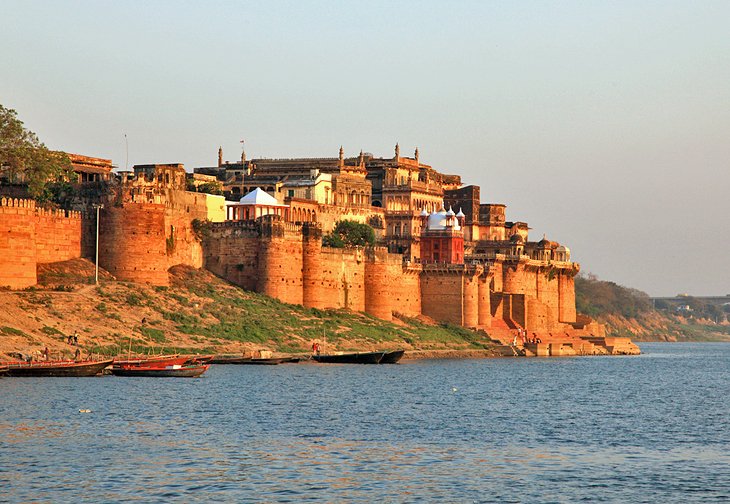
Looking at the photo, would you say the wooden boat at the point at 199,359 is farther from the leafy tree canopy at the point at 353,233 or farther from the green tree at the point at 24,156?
the leafy tree canopy at the point at 353,233

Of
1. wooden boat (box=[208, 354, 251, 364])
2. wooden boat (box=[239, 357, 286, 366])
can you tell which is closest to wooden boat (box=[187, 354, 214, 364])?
wooden boat (box=[208, 354, 251, 364])

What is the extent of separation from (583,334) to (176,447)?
328 ft

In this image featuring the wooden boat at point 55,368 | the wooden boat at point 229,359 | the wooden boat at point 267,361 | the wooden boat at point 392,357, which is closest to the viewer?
the wooden boat at point 55,368

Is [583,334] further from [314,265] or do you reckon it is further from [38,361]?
[38,361]

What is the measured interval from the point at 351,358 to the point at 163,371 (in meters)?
22.5

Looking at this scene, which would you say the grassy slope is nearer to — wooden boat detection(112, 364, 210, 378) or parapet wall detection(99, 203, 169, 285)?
parapet wall detection(99, 203, 169, 285)

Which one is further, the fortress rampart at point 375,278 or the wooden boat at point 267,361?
the fortress rampart at point 375,278

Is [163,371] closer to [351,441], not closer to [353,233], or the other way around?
[351,441]

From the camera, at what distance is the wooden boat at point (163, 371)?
76.5 metres

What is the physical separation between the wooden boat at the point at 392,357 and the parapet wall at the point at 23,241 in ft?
73.4

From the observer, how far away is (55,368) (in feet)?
240

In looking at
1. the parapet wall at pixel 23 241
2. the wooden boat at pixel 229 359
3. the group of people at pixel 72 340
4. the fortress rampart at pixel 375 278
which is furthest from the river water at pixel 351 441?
the fortress rampart at pixel 375 278

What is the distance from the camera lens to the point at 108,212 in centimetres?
9581

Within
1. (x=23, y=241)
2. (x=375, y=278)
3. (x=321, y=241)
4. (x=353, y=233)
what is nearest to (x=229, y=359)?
(x=23, y=241)
